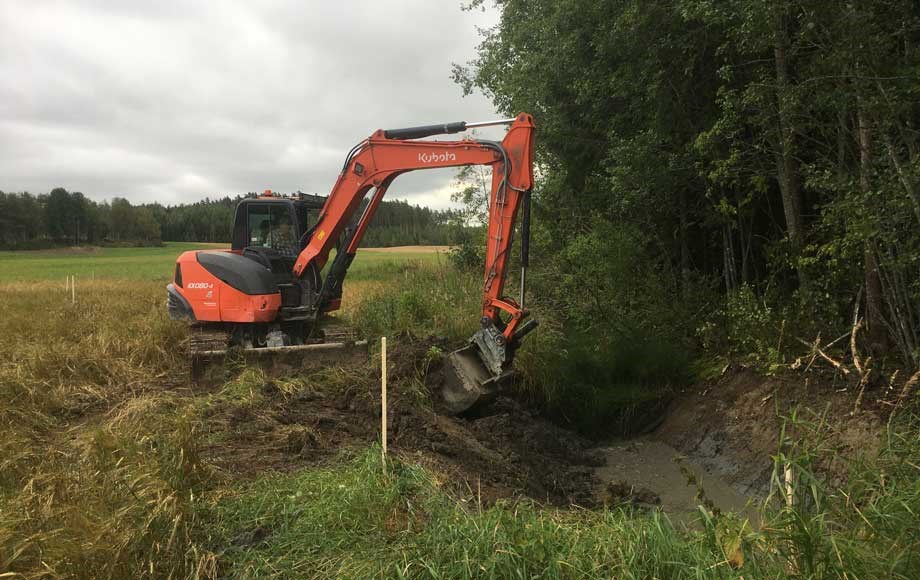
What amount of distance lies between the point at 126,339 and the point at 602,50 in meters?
7.94

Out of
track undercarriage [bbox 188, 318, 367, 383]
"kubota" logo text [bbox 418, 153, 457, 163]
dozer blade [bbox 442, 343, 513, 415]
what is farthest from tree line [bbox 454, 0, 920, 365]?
track undercarriage [bbox 188, 318, 367, 383]

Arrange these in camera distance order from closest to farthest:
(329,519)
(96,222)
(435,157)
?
1. (329,519)
2. (435,157)
3. (96,222)

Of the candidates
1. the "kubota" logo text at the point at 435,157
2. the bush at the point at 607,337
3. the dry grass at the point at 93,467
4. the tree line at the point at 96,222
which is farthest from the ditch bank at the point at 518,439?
the tree line at the point at 96,222

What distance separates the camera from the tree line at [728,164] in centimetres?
503

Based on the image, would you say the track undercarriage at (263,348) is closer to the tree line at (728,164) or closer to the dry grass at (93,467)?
the dry grass at (93,467)

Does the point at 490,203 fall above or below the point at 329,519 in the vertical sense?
above

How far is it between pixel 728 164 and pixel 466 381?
3.93 m

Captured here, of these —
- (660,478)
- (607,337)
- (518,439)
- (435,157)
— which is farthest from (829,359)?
(435,157)

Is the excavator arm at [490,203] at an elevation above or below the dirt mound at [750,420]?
above

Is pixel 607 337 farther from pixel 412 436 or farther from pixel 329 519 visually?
pixel 329 519

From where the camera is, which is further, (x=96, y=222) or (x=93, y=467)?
(x=96, y=222)

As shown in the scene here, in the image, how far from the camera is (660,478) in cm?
606

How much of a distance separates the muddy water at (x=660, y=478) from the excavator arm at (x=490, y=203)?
167cm

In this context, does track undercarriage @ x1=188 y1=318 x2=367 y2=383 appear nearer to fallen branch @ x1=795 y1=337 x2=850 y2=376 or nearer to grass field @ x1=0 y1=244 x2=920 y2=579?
grass field @ x1=0 y1=244 x2=920 y2=579
